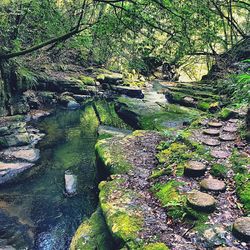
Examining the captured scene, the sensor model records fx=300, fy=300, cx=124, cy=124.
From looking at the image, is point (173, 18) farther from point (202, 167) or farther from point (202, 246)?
point (202, 246)

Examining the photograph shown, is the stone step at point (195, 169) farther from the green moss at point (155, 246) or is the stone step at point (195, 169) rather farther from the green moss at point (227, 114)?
the green moss at point (227, 114)

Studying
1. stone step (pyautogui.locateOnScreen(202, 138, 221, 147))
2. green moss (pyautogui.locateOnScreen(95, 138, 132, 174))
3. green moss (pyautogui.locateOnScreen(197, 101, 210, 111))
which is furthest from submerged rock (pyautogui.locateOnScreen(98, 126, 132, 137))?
stone step (pyautogui.locateOnScreen(202, 138, 221, 147))

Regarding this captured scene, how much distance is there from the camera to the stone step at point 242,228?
134 inches

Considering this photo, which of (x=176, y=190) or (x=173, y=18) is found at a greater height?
(x=173, y=18)

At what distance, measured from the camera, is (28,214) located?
21.3 ft

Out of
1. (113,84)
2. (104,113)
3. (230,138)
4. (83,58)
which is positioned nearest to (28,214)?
(230,138)

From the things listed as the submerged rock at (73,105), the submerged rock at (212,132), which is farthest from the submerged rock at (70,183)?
the submerged rock at (73,105)

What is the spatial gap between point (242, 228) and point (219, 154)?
2.23 meters

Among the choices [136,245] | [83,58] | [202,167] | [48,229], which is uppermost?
[83,58]

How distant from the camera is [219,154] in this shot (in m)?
5.59

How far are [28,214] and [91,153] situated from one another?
3679 millimetres

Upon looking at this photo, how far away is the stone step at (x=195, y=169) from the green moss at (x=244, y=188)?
0.54 m

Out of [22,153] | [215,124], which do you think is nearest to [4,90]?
[22,153]

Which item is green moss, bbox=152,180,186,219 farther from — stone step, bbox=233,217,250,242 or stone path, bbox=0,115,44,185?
stone path, bbox=0,115,44,185
